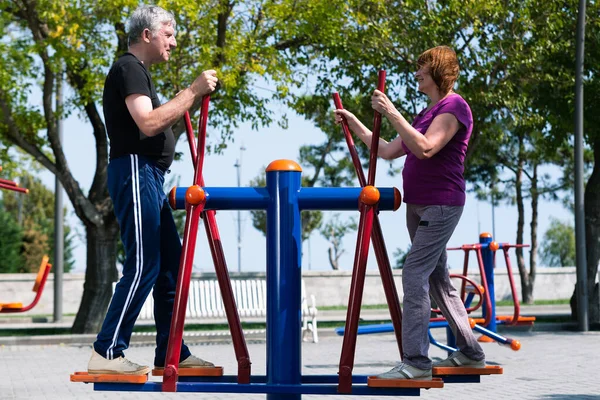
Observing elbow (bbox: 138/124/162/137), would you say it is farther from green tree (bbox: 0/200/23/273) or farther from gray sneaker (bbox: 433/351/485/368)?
green tree (bbox: 0/200/23/273)

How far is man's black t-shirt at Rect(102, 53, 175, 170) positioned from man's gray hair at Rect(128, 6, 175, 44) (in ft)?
0.47

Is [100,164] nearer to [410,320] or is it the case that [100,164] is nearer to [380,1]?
[380,1]

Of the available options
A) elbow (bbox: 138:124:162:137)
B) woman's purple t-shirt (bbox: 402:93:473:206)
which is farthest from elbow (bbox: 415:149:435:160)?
elbow (bbox: 138:124:162:137)

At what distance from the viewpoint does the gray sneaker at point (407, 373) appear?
3639mm

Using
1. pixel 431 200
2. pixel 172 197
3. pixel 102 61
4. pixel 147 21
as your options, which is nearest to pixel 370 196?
pixel 431 200

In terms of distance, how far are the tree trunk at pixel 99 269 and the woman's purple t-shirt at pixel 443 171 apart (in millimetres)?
13715

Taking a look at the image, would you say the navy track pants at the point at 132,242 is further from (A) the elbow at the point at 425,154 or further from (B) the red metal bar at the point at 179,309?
(A) the elbow at the point at 425,154

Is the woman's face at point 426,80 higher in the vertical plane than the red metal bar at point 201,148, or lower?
higher

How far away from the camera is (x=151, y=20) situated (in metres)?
4.18

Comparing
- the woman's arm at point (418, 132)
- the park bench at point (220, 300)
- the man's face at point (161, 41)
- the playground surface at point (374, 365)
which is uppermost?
the man's face at point (161, 41)

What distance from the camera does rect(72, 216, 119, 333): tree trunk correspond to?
17.2m

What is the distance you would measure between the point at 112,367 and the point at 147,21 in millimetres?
1538

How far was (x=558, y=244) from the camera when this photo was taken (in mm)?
74375

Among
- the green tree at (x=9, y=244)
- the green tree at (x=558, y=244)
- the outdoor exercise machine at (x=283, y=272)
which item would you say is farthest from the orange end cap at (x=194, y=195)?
the green tree at (x=558, y=244)
